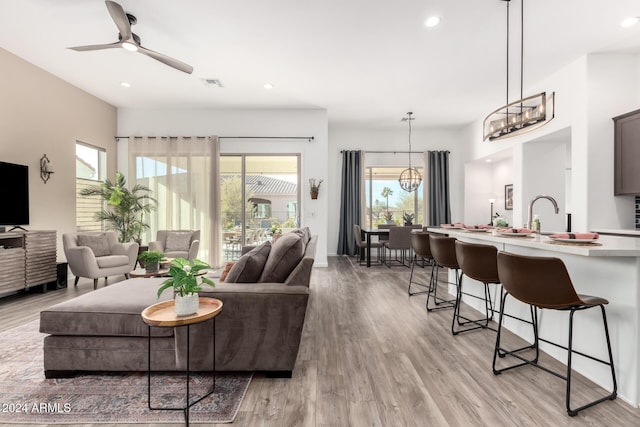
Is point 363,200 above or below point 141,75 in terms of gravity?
below

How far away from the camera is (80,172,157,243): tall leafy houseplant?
5539mm

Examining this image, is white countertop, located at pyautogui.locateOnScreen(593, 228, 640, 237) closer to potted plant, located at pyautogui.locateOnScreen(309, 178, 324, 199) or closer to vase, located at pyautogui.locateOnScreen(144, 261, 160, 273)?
→ potted plant, located at pyautogui.locateOnScreen(309, 178, 324, 199)

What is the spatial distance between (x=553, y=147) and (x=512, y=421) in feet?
17.8

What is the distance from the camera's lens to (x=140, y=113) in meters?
6.39

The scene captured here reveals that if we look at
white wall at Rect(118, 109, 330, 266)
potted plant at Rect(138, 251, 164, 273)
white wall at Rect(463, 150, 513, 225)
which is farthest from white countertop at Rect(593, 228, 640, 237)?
potted plant at Rect(138, 251, 164, 273)

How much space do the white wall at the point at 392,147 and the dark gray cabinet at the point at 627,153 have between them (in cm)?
393

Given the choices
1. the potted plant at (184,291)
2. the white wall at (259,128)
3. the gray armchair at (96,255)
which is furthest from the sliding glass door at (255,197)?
the potted plant at (184,291)

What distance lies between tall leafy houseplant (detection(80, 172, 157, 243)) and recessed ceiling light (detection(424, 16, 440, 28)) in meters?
5.33

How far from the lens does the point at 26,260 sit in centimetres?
398

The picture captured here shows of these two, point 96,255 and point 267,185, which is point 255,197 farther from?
point 96,255

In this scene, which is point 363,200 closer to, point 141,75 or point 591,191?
point 591,191

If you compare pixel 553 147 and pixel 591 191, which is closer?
pixel 591 191

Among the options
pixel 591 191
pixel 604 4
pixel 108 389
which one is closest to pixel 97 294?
pixel 108 389

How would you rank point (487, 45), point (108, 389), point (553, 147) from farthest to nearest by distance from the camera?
1. point (553, 147)
2. point (487, 45)
3. point (108, 389)
